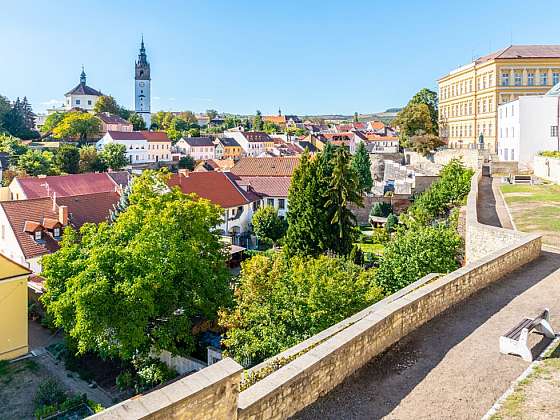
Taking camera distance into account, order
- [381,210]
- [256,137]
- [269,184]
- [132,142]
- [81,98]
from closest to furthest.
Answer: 1. [381,210]
2. [269,184]
3. [132,142]
4. [256,137]
5. [81,98]

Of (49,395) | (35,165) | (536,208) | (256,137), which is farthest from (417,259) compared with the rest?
(256,137)

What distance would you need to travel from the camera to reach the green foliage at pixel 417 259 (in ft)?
59.1

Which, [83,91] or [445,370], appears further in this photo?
[83,91]

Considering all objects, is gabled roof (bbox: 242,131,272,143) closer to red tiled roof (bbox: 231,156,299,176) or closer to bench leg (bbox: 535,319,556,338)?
red tiled roof (bbox: 231,156,299,176)

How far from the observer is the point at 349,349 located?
25.3ft

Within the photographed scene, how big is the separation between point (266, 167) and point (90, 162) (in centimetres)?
2728

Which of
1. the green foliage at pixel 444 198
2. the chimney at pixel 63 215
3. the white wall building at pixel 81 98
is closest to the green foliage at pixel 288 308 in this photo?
the green foliage at pixel 444 198

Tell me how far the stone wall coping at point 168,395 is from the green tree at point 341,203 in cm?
2556

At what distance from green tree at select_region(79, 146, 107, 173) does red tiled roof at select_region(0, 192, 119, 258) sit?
33.6 metres

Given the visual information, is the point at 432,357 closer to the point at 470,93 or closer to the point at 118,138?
the point at 470,93

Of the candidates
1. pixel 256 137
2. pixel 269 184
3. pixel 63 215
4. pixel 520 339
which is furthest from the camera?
pixel 256 137

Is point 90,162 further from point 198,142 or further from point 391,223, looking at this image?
point 391,223

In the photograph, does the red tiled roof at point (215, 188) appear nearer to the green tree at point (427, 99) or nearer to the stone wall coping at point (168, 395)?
the green tree at point (427, 99)

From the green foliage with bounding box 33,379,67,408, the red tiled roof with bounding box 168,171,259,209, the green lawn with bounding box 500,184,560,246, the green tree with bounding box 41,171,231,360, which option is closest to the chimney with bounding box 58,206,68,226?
the green tree with bounding box 41,171,231,360
